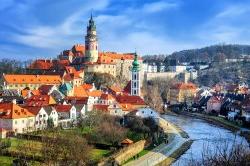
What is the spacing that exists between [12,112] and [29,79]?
29.5 m

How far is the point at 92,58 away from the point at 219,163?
68347mm

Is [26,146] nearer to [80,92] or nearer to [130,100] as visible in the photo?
[130,100]

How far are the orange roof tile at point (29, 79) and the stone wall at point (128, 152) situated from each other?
33454 millimetres

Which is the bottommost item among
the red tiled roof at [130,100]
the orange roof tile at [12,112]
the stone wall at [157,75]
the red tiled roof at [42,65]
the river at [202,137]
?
the river at [202,137]

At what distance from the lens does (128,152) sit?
1358 inches

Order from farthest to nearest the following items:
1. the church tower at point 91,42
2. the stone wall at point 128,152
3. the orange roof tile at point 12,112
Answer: the church tower at point 91,42, the orange roof tile at point 12,112, the stone wall at point 128,152

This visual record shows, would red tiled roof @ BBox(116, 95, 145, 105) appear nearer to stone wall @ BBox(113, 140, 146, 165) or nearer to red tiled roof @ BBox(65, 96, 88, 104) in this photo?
red tiled roof @ BBox(65, 96, 88, 104)

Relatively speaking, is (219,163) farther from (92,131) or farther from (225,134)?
(225,134)

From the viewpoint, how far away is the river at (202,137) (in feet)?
124

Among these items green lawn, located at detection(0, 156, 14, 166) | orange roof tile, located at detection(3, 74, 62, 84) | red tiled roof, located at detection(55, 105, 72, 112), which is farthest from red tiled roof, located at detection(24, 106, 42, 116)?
orange roof tile, located at detection(3, 74, 62, 84)

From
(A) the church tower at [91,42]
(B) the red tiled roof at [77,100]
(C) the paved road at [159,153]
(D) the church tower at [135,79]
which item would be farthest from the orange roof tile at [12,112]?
(A) the church tower at [91,42]

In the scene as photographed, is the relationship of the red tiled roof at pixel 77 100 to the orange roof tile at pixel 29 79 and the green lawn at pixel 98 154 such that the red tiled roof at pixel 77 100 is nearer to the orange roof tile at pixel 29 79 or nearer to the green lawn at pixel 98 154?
the orange roof tile at pixel 29 79

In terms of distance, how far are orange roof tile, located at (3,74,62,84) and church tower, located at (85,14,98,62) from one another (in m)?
13.5

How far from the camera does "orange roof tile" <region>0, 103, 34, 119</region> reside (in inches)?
1620
